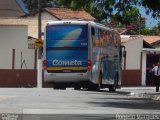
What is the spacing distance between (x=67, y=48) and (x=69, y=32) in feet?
3.01

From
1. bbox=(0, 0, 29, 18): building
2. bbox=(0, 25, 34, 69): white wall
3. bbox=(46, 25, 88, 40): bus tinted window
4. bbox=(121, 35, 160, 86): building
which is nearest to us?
bbox=(46, 25, 88, 40): bus tinted window

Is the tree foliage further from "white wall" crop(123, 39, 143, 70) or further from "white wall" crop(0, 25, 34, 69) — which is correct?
"white wall" crop(123, 39, 143, 70)

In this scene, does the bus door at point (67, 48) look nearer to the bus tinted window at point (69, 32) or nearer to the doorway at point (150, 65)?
the bus tinted window at point (69, 32)

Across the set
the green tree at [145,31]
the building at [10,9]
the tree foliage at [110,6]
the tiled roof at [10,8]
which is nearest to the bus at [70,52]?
the tree foliage at [110,6]

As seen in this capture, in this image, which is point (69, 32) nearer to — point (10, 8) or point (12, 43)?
point (12, 43)

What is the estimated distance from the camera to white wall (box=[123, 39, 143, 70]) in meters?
60.6

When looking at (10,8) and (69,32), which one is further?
(10,8)

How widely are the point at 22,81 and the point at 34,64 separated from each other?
3.14m

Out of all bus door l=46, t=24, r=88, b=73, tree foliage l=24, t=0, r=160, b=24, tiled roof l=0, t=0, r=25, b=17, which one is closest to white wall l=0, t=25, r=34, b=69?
tiled roof l=0, t=0, r=25, b=17

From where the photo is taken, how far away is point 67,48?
34469 mm

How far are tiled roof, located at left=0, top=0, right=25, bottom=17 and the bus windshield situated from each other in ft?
124

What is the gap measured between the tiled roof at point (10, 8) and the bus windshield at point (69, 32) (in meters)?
37.9

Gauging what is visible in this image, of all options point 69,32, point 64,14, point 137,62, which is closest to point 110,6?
point 69,32

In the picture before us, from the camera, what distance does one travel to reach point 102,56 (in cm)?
3719
